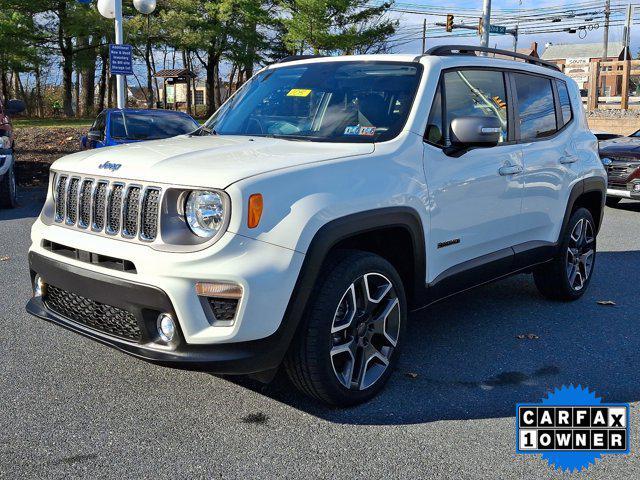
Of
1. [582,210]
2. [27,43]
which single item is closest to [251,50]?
[27,43]

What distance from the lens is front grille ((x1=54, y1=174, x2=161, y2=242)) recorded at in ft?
10.3

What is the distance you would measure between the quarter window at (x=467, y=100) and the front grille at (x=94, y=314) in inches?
76.9

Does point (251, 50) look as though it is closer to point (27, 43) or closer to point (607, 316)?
point (27, 43)

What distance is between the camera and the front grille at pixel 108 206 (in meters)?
3.13

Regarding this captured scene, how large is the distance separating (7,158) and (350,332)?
27.3ft

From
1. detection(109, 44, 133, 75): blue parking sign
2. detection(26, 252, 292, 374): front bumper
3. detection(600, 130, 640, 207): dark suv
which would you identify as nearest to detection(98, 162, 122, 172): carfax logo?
detection(26, 252, 292, 374): front bumper

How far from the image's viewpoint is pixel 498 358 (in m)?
4.31

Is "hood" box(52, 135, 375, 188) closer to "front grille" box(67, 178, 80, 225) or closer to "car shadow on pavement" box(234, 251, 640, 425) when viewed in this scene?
"front grille" box(67, 178, 80, 225)

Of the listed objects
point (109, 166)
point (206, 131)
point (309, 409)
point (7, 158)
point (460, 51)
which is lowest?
point (309, 409)

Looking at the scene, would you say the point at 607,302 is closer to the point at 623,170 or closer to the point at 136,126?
the point at 623,170

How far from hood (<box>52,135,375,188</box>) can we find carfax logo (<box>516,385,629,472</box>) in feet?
5.36

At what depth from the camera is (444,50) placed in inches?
172

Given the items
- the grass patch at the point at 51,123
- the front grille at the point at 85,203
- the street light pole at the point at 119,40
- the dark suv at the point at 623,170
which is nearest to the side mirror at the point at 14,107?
the street light pole at the point at 119,40

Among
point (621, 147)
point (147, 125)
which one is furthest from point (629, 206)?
point (147, 125)
